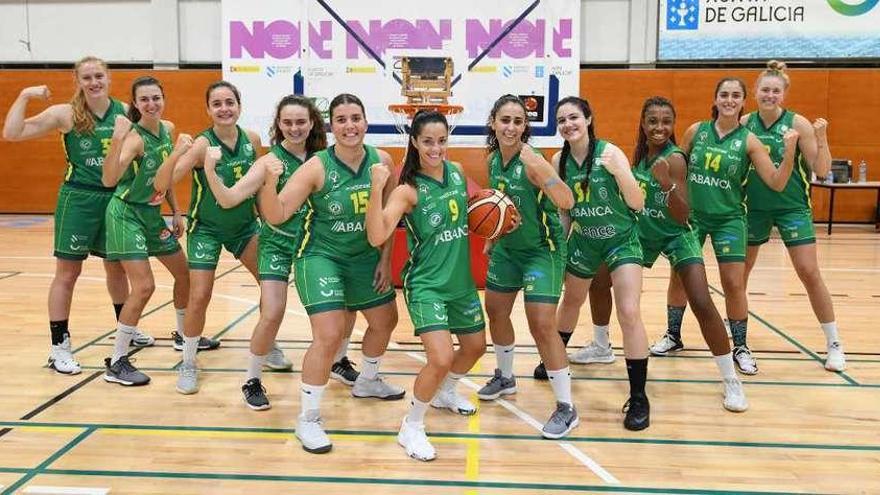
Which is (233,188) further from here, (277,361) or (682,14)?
(682,14)

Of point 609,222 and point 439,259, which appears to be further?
point 609,222

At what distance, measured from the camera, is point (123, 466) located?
3.72m

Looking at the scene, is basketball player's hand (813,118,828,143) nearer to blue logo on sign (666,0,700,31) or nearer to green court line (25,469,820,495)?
green court line (25,469,820,495)

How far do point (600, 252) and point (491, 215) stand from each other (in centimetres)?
85

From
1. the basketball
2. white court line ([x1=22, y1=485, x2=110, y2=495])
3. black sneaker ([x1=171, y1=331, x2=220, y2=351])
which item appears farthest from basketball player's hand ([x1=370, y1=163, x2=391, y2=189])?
black sneaker ([x1=171, y1=331, x2=220, y2=351])

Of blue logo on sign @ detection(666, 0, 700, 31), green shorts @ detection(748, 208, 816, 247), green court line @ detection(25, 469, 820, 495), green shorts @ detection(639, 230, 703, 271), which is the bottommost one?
green court line @ detection(25, 469, 820, 495)

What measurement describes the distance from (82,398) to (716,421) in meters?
3.85

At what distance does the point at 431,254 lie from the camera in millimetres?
3852

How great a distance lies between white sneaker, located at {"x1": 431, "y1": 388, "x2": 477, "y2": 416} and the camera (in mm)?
4488

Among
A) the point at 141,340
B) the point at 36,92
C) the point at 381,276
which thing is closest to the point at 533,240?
the point at 381,276

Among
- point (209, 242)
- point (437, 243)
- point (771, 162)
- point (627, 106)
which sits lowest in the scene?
point (209, 242)

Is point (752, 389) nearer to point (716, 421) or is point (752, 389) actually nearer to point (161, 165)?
point (716, 421)

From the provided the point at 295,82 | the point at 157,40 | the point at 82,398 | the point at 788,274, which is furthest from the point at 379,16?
the point at 82,398

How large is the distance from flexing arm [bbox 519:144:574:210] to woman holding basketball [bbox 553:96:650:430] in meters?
0.30
